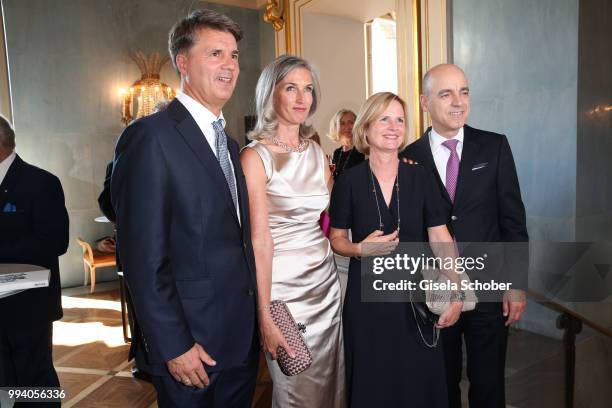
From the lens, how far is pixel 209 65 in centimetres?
164

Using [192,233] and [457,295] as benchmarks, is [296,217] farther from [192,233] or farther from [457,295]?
[457,295]

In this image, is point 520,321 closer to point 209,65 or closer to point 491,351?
point 491,351

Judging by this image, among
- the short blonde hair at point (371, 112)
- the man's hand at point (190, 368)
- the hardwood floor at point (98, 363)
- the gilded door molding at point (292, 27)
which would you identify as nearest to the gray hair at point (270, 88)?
the short blonde hair at point (371, 112)

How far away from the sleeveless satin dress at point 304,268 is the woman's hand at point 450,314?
0.47m

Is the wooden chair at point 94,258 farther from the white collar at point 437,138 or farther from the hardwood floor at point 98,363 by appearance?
the white collar at point 437,138

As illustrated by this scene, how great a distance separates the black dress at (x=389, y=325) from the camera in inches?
80.7

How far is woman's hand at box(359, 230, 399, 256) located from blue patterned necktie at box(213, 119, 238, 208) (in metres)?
0.60

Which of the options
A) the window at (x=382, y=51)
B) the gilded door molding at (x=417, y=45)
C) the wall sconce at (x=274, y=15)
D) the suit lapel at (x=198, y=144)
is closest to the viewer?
the suit lapel at (x=198, y=144)

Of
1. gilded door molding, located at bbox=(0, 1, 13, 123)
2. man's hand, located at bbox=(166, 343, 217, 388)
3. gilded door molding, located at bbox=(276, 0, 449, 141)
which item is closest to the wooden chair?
gilded door molding, located at bbox=(0, 1, 13, 123)

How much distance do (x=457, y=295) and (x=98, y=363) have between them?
11.0 ft

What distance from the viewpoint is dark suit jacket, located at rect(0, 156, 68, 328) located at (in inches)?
101

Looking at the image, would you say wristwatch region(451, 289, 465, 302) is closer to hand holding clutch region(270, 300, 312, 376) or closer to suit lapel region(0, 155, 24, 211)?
hand holding clutch region(270, 300, 312, 376)

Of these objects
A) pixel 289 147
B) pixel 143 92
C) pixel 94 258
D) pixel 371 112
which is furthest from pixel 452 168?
pixel 143 92

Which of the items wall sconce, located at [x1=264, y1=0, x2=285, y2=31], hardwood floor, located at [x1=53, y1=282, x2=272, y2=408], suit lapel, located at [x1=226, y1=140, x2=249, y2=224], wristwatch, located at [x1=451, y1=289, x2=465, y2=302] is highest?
wall sconce, located at [x1=264, y1=0, x2=285, y2=31]
